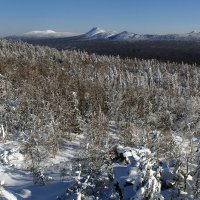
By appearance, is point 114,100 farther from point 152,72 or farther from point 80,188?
point 152,72

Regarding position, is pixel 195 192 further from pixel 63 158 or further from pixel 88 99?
pixel 88 99

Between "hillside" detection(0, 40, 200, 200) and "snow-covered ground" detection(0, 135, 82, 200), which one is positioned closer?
"hillside" detection(0, 40, 200, 200)

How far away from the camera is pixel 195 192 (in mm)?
10523

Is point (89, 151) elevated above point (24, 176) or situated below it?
above

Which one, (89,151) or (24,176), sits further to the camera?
(24,176)

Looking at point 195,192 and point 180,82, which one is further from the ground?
point 195,192

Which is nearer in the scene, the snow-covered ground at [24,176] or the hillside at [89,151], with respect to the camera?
the hillside at [89,151]

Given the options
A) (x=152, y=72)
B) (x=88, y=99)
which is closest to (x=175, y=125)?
(x=88, y=99)

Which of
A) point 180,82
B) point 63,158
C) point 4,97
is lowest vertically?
point 180,82

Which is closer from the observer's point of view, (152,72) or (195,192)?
(195,192)

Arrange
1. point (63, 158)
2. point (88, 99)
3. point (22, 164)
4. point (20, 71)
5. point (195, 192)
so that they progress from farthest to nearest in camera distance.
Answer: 1. point (20, 71)
2. point (88, 99)
3. point (63, 158)
4. point (22, 164)
5. point (195, 192)

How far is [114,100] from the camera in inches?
1083

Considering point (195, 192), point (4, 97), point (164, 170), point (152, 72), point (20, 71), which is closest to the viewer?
point (195, 192)

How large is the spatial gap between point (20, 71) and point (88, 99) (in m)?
9.03
